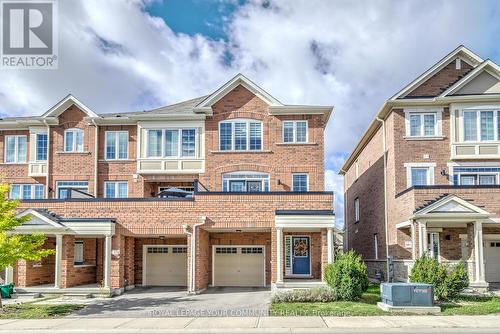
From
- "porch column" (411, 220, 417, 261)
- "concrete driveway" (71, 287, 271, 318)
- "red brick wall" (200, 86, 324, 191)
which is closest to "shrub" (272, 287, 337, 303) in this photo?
"concrete driveway" (71, 287, 271, 318)

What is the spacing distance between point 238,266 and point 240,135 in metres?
6.87

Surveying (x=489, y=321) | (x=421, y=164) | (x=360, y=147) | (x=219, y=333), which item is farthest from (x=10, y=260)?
(x=360, y=147)

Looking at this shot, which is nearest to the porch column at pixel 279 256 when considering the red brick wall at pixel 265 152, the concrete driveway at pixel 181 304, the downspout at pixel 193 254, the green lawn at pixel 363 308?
the concrete driveway at pixel 181 304

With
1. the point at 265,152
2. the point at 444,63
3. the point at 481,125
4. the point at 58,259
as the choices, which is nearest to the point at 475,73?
the point at 444,63

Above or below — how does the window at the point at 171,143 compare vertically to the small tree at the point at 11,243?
above

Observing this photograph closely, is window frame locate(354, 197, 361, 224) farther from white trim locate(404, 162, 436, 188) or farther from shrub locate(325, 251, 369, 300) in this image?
shrub locate(325, 251, 369, 300)

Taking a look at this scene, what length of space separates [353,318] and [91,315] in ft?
28.9

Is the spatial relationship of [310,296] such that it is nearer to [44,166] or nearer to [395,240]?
[395,240]

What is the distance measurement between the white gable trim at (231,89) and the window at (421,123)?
21.6 ft

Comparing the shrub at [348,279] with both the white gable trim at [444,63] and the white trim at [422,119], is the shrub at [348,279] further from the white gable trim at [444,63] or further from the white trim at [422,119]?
the white gable trim at [444,63]

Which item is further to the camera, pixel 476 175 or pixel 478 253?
pixel 476 175

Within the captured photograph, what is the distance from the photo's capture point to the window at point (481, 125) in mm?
24587

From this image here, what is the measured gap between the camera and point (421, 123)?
2538 cm

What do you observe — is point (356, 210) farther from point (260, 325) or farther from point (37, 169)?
point (260, 325)
